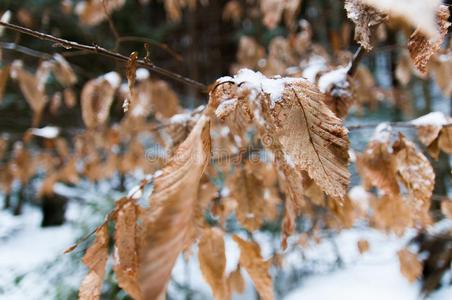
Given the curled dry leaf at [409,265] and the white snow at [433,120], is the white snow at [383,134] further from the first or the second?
the curled dry leaf at [409,265]

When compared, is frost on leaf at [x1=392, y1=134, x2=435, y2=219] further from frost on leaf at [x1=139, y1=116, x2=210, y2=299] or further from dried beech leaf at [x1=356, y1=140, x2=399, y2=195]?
frost on leaf at [x1=139, y1=116, x2=210, y2=299]

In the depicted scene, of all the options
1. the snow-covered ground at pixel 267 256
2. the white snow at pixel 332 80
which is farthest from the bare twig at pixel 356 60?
the snow-covered ground at pixel 267 256

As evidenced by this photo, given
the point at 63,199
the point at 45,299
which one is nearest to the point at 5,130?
the point at 63,199

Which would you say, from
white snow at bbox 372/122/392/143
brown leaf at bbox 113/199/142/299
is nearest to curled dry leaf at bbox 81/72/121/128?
brown leaf at bbox 113/199/142/299

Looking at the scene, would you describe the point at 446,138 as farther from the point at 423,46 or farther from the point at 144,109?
the point at 144,109

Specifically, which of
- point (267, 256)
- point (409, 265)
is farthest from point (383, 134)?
point (267, 256)

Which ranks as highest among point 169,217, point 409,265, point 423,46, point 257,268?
point 423,46
